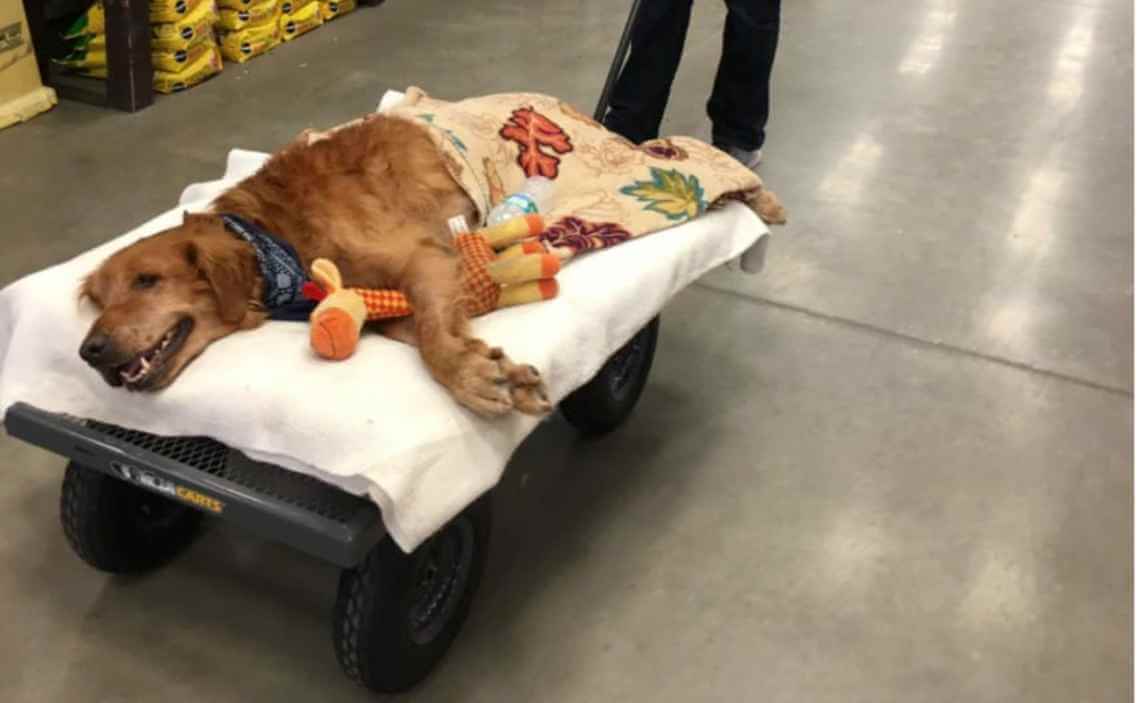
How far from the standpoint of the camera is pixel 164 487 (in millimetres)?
1475

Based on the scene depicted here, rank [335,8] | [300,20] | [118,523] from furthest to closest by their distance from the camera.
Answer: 1. [335,8]
2. [300,20]
3. [118,523]

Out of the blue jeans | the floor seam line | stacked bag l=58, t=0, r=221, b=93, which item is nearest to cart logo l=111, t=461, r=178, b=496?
the floor seam line

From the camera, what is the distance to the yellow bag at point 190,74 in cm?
377

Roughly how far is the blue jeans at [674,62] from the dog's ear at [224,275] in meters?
1.61

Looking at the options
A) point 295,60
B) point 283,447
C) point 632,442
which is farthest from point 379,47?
point 283,447

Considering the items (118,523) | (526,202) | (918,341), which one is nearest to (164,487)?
(118,523)

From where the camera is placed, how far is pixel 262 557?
1.95 m

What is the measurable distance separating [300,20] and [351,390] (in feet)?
10.7

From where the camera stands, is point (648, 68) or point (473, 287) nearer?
point (473, 287)

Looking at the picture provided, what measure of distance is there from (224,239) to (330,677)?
0.69m

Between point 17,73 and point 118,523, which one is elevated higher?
point 118,523

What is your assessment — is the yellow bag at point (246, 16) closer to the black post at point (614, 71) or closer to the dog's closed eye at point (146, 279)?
the black post at point (614, 71)

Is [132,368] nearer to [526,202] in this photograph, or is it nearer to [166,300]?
[166,300]

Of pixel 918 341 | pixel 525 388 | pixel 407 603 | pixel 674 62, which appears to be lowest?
pixel 918 341
